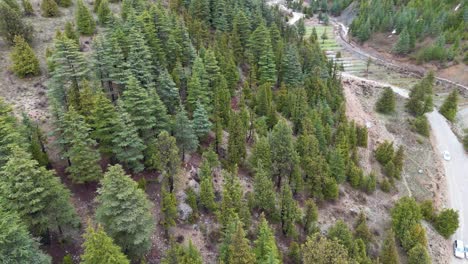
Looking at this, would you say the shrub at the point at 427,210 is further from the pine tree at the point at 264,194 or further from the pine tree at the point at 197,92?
the pine tree at the point at 197,92

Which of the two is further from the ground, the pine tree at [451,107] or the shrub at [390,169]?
the pine tree at [451,107]

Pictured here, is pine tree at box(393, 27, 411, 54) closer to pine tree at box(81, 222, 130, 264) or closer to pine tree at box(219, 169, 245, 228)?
pine tree at box(219, 169, 245, 228)

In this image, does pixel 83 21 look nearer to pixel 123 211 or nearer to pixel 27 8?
pixel 27 8

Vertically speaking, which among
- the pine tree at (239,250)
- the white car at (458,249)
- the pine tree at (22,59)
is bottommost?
the white car at (458,249)

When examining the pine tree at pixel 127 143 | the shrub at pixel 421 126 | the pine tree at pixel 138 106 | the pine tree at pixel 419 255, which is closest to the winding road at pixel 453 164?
the shrub at pixel 421 126

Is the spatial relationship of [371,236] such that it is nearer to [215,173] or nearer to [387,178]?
[387,178]

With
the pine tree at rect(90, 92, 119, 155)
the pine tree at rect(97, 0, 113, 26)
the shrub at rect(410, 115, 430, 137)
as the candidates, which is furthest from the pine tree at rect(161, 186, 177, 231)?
the shrub at rect(410, 115, 430, 137)

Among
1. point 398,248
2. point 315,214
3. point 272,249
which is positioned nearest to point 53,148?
point 272,249
